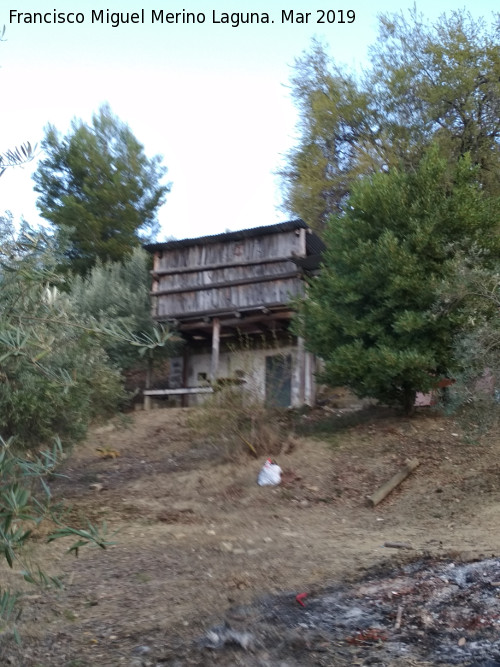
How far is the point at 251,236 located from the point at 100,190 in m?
11.0

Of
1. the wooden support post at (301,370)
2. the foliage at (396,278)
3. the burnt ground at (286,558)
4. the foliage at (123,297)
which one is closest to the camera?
the burnt ground at (286,558)

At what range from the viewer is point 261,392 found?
13.1 meters

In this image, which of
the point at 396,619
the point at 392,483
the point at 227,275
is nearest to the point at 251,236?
the point at 227,275

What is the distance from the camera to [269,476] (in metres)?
11.7

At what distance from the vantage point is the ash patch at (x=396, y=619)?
461 cm

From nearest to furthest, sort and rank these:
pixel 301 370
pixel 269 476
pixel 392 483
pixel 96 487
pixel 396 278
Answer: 1. pixel 392 483
2. pixel 269 476
3. pixel 96 487
4. pixel 396 278
5. pixel 301 370

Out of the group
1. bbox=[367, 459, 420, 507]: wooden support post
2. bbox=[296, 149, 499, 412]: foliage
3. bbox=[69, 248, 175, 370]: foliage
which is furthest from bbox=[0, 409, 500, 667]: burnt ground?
bbox=[69, 248, 175, 370]: foliage

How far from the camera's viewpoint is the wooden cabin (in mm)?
18016

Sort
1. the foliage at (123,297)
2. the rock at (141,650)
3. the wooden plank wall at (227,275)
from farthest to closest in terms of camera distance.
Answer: the foliage at (123,297)
the wooden plank wall at (227,275)
the rock at (141,650)

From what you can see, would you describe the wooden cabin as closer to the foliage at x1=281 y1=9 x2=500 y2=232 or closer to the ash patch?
the foliage at x1=281 y1=9 x2=500 y2=232

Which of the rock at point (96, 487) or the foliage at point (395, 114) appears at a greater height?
the foliage at point (395, 114)

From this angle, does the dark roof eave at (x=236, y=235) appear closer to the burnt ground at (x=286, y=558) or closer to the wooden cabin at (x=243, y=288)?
the wooden cabin at (x=243, y=288)

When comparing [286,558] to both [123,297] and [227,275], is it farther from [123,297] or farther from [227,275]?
[123,297]

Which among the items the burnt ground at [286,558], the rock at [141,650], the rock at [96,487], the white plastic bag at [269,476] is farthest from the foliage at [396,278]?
the rock at [141,650]
